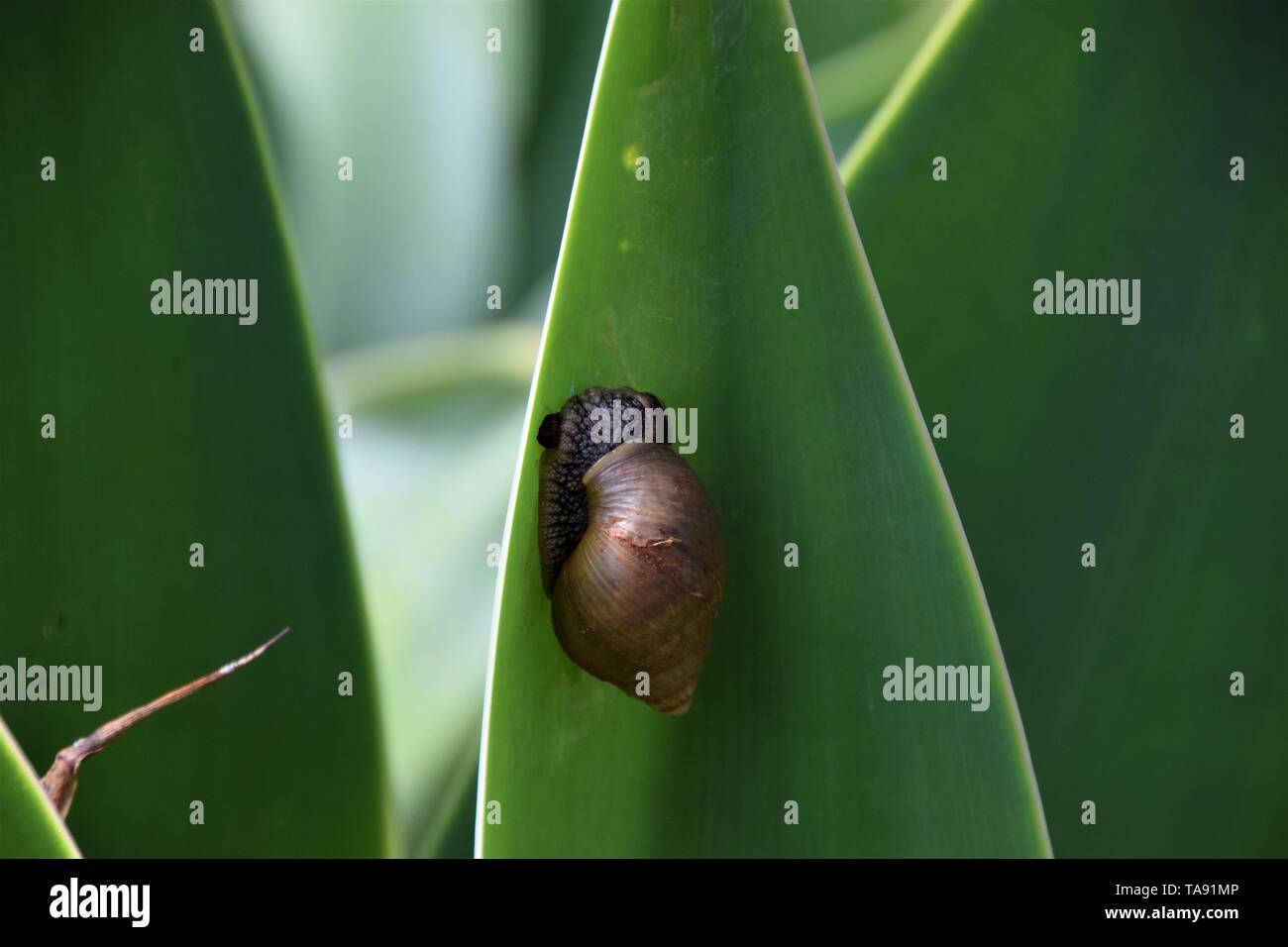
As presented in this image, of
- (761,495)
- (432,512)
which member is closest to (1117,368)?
(761,495)

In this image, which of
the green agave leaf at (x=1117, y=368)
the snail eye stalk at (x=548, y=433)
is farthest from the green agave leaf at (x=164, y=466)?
the green agave leaf at (x=1117, y=368)

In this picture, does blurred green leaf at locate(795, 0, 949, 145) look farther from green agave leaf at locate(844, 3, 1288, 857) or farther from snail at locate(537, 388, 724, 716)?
snail at locate(537, 388, 724, 716)

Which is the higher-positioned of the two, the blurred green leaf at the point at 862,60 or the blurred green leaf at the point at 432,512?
the blurred green leaf at the point at 862,60

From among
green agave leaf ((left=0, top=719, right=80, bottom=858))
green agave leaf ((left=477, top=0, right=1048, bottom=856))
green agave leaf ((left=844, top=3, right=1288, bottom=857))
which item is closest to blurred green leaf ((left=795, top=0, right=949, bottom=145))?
green agave leaf ((left=844, top=3, right=1288, bottom=857))

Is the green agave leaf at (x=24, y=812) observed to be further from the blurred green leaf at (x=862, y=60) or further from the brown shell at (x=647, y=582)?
the blurred green leaf at (x=862, y=60)

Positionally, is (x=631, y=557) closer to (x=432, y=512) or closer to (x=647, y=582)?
(x=647, y=582)

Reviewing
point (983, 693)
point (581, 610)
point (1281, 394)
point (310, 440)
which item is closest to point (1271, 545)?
point (1281, 394)
